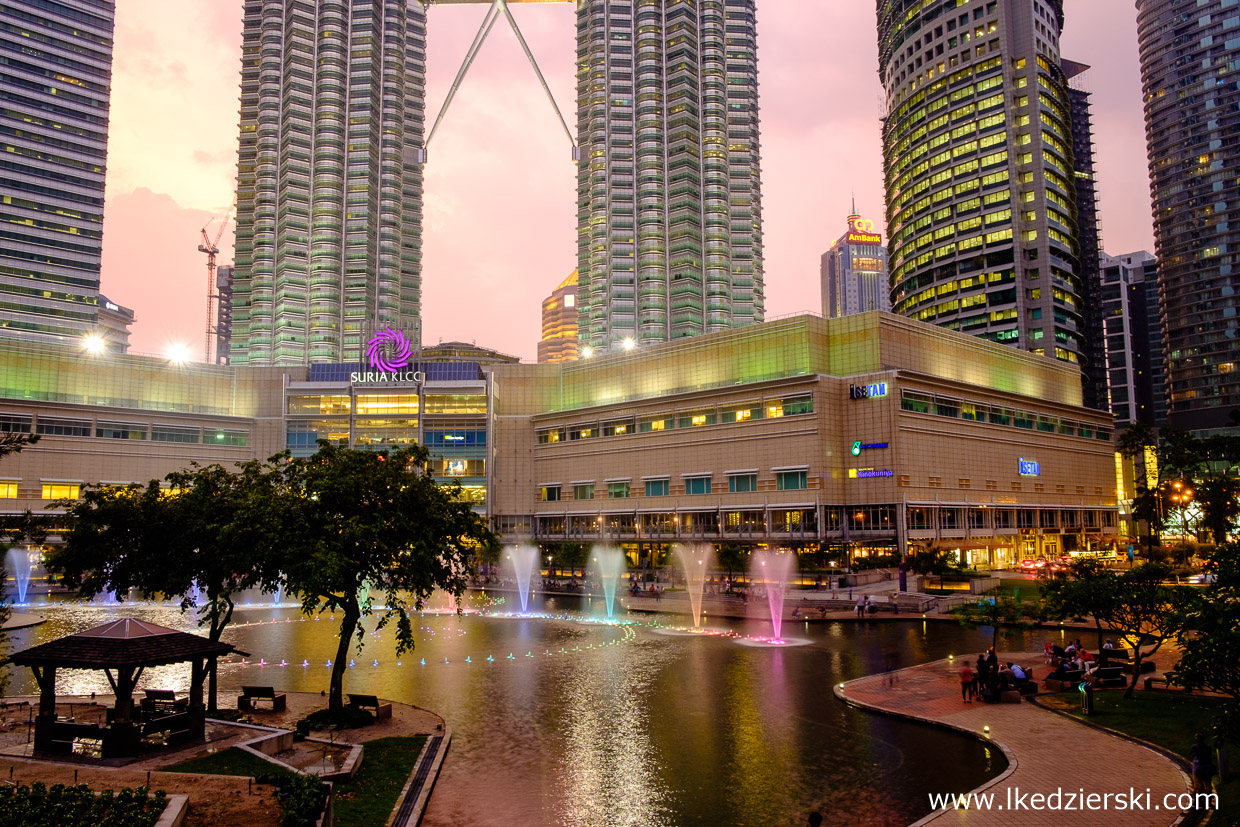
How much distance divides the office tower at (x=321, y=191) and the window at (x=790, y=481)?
4249 inches

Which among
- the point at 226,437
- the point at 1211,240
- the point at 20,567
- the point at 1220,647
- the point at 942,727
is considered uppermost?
the point at 1211,240

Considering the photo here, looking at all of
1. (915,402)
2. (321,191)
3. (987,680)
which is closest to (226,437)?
(321,191)

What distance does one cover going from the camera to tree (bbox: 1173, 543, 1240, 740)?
612 inches

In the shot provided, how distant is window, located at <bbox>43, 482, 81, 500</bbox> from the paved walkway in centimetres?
11054

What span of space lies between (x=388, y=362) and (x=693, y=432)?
4583cm

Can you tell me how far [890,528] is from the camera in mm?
90500

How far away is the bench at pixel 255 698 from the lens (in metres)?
27.9

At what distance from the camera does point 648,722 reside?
2697cm

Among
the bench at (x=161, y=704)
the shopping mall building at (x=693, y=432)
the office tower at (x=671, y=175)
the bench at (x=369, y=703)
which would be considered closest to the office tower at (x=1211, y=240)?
the shopping mall building at (x=693, y=432)

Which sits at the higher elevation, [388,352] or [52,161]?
[52,161]

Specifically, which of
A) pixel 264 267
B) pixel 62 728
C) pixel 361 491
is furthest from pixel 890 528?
pixel 264 267

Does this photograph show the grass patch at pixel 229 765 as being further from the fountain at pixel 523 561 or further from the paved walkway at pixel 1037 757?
the fountain at pixel 523 561

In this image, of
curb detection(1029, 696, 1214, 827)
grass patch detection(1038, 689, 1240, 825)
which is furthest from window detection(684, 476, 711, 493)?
curb detection(1029, 696, 1214, 827)

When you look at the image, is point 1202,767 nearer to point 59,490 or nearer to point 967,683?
point 967,683
